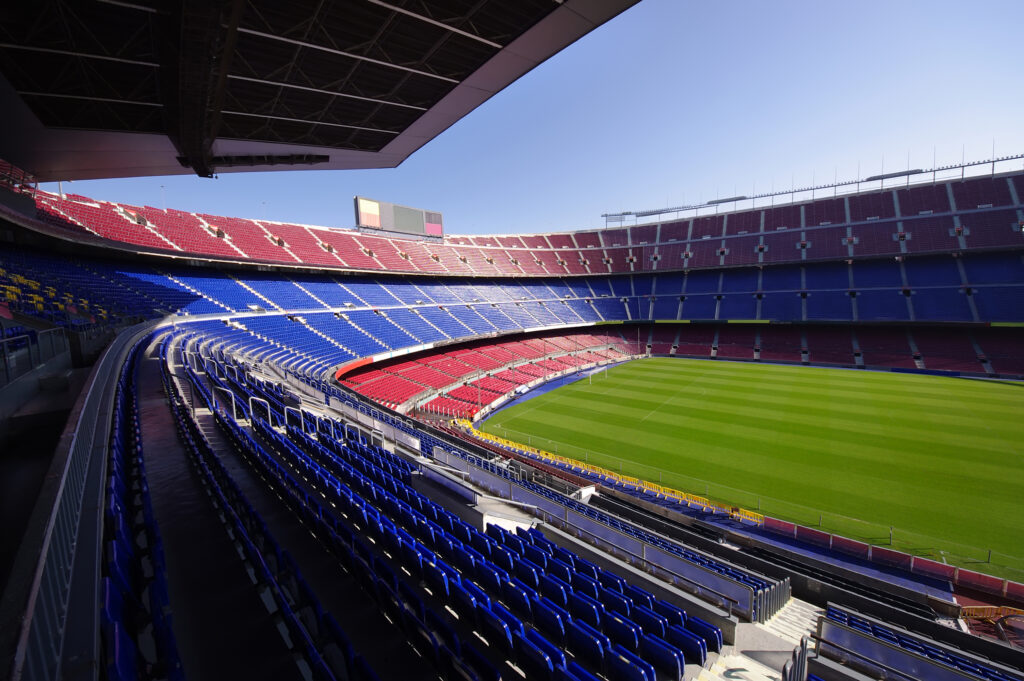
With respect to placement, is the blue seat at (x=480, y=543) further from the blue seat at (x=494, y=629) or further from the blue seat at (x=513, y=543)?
the blue seat at (x=494, y=629)

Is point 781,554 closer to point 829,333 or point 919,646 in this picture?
point 919,646

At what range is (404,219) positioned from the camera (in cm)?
4569

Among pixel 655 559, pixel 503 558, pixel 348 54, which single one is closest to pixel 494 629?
pixel 503 558

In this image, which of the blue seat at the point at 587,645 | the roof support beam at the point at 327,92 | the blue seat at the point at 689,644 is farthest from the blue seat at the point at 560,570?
the roof support beam at the point at 327,92

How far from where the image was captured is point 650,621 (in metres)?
5.24

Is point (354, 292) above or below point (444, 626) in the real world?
above

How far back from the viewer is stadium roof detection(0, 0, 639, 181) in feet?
24.4

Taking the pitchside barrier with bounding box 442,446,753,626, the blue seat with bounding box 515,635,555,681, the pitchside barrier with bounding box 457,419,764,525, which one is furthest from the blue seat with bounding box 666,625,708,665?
the pitchside barrier with bounding box 457,419,764,525

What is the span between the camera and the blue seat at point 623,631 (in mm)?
4758

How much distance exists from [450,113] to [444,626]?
1210cm

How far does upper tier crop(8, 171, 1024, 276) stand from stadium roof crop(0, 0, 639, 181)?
42.3 ft

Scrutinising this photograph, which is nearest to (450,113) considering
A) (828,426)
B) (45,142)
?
(45,142)

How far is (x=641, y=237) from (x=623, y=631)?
56.0 meters

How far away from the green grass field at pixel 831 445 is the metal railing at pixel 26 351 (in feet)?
54.1
